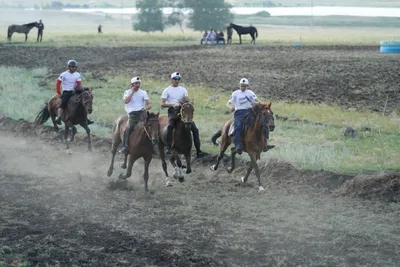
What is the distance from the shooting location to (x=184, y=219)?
15.5m

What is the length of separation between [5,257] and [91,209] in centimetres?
366

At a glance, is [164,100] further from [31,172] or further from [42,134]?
[42,134]

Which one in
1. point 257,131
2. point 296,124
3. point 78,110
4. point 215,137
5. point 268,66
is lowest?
point 296,124

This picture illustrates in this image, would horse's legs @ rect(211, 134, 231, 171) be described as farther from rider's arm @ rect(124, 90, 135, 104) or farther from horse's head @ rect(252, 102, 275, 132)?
rider's arm @ rect(124, 90, 135, 104)

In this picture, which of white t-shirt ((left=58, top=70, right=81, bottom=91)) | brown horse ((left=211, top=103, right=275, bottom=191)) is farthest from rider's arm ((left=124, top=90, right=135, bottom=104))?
white t-shirt ((left=58, top=70, right=81, bottom=91))

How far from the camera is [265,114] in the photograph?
17.8m

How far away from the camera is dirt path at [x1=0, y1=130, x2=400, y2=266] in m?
13.0

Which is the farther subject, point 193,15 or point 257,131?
point 193,15

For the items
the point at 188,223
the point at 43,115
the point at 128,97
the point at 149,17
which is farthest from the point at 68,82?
the point at 149,17

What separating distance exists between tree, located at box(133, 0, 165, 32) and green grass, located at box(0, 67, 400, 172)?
82.6 m

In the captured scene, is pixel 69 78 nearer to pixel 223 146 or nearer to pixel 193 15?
pixel 223 146

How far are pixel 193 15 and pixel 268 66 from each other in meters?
72.7

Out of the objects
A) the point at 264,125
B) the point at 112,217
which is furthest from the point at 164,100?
the point at 112,217

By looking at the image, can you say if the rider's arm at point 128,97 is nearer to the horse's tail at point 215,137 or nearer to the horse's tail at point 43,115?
the horse's tail at point 215,137
